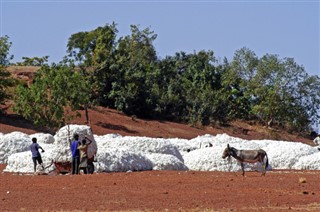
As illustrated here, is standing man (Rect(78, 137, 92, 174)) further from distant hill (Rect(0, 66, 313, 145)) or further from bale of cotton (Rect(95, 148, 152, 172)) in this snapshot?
distant hill (Rect(0, 66, 313, 145))

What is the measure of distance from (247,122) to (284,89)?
276 inches

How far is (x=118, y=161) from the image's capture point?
89.8 ft

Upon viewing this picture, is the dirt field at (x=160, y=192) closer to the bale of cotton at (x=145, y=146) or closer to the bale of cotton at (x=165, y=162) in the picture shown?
the bale of cotton at (x=165, y=162)

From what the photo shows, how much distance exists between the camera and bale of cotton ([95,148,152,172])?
27281 mm

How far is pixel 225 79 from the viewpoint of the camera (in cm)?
8512

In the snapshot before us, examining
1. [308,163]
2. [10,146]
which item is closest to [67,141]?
[10,146]

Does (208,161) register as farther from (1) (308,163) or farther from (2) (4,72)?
(2) (4,72)

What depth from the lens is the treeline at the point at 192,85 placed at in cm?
7544

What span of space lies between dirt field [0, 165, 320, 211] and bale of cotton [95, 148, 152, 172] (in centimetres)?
143

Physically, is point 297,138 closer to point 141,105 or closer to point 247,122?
point 247,122

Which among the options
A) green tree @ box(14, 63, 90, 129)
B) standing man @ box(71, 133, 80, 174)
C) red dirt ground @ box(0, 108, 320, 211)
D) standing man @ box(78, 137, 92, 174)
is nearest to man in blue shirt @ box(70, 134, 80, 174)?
standing man @ box(71, 133, 80, 174)

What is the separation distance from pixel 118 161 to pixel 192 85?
53713 mm

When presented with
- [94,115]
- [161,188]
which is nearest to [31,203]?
[161,188]

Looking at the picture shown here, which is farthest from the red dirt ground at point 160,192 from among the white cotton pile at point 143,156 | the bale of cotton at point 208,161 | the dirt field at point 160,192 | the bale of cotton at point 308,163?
the bale of cotton at point 308,163
